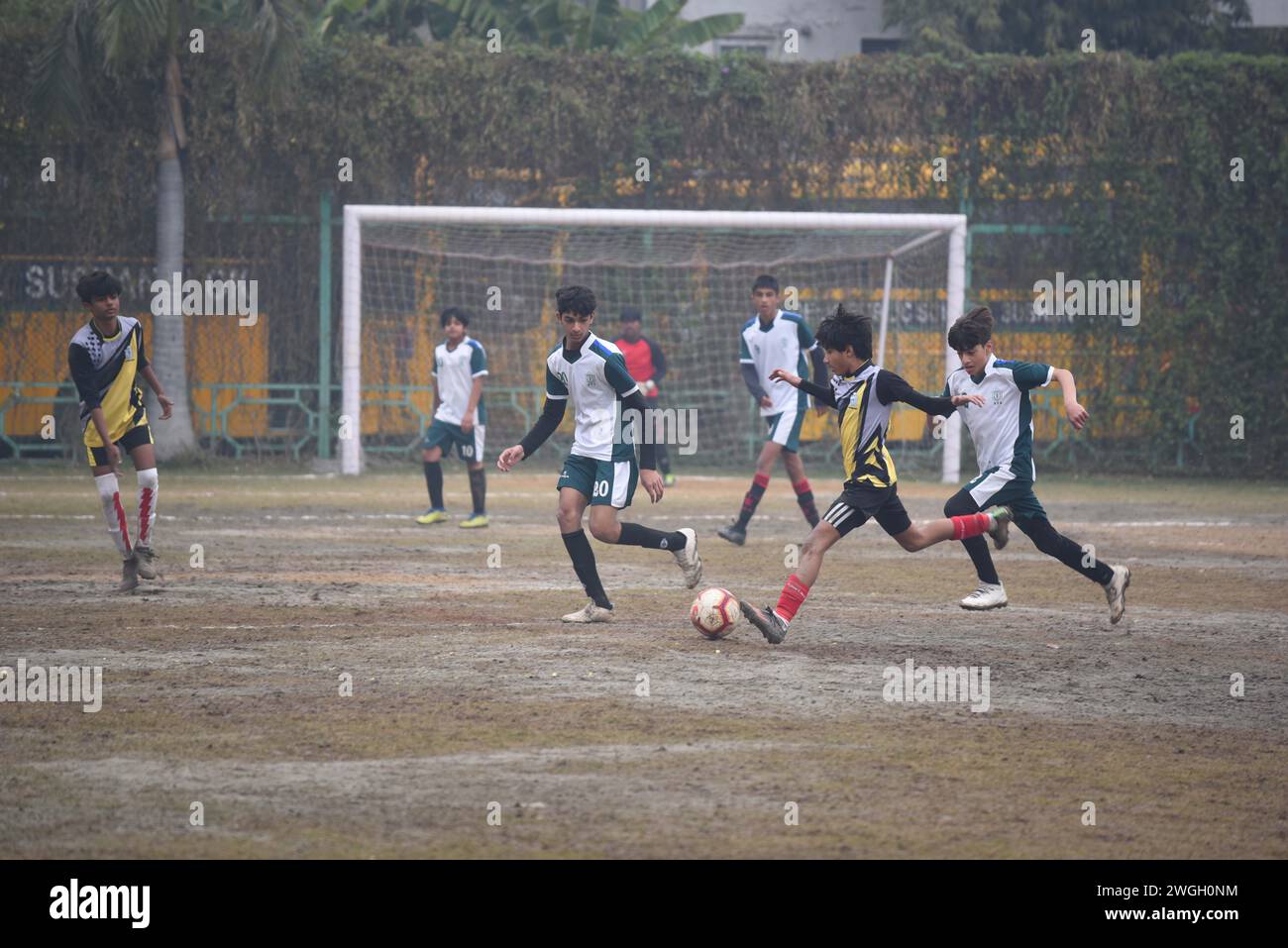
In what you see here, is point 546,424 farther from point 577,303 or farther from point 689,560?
point 689,560

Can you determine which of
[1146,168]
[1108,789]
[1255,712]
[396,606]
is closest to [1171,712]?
[1255,712]

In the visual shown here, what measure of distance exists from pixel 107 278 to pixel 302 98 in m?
11.9

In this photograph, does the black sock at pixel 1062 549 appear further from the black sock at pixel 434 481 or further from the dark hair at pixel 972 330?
the black sock at pixel 434 481

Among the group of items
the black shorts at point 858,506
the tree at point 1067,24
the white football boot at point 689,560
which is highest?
the tree at point 1067,24

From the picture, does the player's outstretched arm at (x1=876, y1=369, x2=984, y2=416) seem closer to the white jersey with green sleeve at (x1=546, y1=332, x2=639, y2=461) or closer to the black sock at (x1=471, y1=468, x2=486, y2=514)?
the white jersey with green sleeve at (x1=546, y1=332, x2=639, y2=461)

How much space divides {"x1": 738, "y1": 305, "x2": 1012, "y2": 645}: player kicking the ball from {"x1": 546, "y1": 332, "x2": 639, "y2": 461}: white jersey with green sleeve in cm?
108

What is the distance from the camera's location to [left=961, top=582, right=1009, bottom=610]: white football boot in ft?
32.8

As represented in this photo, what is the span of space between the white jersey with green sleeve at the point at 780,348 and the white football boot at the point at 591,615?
4818mm

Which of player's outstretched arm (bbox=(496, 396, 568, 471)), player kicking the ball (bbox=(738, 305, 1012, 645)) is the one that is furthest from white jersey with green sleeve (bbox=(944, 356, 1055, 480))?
player's outstretched arm (bbox=(496, 396, 568, 471))

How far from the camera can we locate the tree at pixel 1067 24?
95.9 ft

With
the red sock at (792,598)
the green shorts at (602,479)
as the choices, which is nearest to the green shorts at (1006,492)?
the red sock at (792,598)

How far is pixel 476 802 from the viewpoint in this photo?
5574 mm

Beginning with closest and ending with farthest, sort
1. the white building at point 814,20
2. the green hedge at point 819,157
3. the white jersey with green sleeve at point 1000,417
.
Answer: the white jersey with green sleeve at point 1000,417, the green hedge at point 819,157, the white building at point 814,20

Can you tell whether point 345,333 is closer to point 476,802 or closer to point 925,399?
point 925,399
